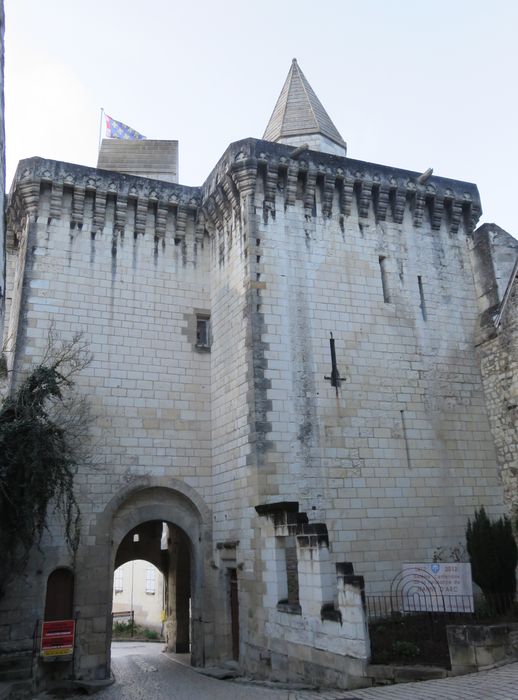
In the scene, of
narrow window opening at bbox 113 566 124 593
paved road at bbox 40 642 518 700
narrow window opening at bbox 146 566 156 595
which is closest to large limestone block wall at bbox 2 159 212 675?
paved road at bbox 40 642 518 700

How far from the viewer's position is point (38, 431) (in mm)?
9625

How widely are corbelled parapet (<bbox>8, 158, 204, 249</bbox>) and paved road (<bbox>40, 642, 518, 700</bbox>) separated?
948cm

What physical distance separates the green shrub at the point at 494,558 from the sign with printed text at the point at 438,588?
159 centimetres

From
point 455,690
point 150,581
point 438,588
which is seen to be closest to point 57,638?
point 438,588

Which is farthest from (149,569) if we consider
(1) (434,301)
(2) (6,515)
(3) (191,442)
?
(1) (434,301)

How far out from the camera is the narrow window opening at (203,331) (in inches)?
533

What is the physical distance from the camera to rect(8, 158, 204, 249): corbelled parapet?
1293 centimetres

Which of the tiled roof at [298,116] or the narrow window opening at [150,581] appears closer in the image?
the tiled roof at [298,116]

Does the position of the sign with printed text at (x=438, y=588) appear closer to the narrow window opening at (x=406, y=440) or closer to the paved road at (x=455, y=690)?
the paved road at (x=455, y=690)

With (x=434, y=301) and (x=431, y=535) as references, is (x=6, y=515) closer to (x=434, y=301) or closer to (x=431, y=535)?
(x=431, y=535)

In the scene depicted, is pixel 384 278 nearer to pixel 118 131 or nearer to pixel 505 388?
pixel 505 388

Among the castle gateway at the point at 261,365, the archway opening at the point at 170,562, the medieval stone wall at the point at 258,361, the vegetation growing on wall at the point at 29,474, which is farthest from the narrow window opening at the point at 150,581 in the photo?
the vegetation growing on wall at the point at 29,474

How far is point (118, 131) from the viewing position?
17.9 meters

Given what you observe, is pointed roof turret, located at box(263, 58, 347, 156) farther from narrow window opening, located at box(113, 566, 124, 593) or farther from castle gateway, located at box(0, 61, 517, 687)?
narrow window opening, located at box(113, 566, 124, 593)
